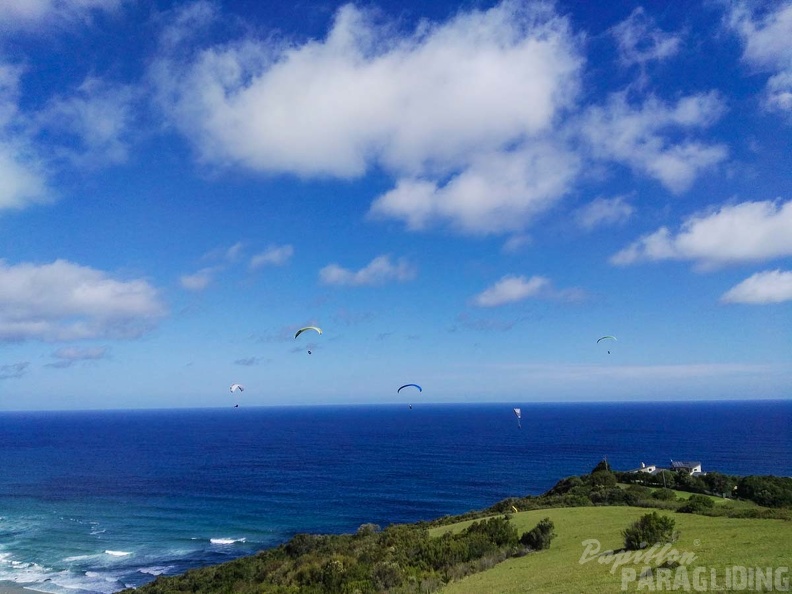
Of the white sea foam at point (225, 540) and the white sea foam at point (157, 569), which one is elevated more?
the white sea foam at point (157, 569)

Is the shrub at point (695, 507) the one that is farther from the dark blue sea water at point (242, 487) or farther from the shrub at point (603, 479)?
the dark blue sea water at point (242, 487)

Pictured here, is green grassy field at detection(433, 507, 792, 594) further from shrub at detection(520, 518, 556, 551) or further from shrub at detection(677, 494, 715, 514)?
shrub at detection(677, 494, 715, 514)

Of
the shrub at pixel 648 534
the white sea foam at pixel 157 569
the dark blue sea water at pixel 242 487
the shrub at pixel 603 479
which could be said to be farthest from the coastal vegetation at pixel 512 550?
the dark blue sea water at pixel 242 487

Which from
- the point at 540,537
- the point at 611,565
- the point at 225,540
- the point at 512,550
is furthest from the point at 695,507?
the point at 225,540

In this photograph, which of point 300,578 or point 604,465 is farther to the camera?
point 604,465

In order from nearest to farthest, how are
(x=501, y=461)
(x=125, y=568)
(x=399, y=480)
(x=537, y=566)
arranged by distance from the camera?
(x=537, y=566) < (x=125, y=568) < (x=399, y=480) < (x=501, y=461)

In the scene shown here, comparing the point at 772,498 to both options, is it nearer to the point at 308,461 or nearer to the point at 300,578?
the point at 300,578

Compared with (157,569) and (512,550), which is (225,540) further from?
(512,550)

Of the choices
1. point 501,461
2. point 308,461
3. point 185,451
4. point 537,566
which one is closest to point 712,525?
point 537,566
